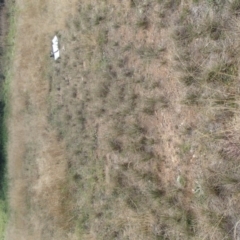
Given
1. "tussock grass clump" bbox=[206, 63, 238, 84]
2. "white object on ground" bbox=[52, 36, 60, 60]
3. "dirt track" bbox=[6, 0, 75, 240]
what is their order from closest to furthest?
"tussock grass clump" bbox=[206, 63, 238, 84]
"dirt track" bbox=[6, 0, 75, 240]
"white object on ground" bbox=[52, 36, 60, 60]

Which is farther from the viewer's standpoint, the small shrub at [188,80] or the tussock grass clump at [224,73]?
the small shrub at [188,80]

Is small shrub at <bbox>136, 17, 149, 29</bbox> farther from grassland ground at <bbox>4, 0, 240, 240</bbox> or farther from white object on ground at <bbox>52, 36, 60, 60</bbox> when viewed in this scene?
white object on ground at <bbox>52, 36, 60, 60</bbox>

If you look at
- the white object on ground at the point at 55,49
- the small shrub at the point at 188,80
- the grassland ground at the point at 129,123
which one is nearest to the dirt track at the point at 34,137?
the grassland ground at the point at 129,123

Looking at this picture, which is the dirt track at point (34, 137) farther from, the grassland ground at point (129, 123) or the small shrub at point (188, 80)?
the small shrub at point (188, 80)

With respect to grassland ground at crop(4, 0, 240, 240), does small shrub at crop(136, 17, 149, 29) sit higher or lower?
higher

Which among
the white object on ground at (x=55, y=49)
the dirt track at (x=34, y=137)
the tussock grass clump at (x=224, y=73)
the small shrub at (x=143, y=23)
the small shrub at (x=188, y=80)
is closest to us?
the tussock grass clump at (x=224, y=73)

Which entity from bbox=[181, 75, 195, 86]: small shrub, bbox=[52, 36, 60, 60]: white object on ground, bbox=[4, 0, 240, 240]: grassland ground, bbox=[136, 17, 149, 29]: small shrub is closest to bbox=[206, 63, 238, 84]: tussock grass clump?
bbox=[4, 0, 240, 240]: grassland ground

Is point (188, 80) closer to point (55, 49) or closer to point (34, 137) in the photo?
point (55, 49)

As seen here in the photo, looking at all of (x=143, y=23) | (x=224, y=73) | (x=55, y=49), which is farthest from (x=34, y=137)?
(x=224, y=73)

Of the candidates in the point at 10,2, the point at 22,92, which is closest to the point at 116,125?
the point at 22,92
